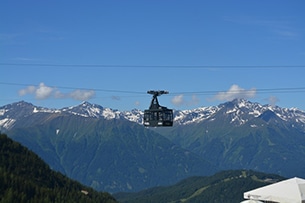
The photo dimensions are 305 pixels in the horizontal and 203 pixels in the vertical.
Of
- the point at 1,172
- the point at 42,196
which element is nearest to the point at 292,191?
the point at 42,196

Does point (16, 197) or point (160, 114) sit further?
point (16, 197)

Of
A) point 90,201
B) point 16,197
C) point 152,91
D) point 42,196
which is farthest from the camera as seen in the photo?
point 90,201

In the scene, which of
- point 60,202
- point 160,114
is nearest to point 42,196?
point 60,202

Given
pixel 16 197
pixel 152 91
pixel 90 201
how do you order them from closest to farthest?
pixel 152 91, pixel 16 197, pixel 90 201

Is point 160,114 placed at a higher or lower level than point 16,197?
higher

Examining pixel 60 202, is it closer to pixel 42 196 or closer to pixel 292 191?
pixel 42 196

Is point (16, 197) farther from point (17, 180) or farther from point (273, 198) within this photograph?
point (273, 198)
